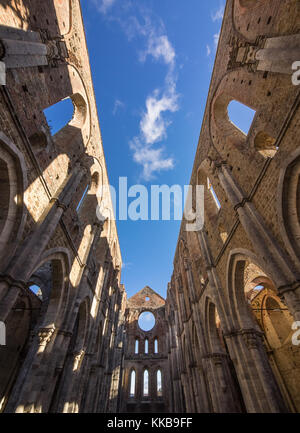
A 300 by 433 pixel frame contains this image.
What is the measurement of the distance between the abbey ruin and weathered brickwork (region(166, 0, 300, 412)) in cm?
4

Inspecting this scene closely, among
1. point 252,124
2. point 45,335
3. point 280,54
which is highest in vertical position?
point 252,124

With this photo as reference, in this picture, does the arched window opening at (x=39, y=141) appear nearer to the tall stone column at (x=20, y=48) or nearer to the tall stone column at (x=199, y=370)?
the tall stone column at (x=20, y=48)

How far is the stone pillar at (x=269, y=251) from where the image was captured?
4.69 m

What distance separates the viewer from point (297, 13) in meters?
5.34

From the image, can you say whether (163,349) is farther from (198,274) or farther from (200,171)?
(200,171)

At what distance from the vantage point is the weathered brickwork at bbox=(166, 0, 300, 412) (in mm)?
5445

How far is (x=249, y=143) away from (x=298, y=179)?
2.95 metres

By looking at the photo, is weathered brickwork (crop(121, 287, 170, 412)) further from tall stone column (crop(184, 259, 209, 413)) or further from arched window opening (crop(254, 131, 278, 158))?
arched window opening (crop(254, 131, 278, 158))

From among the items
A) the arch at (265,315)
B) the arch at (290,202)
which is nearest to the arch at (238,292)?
the arch at (265,315)

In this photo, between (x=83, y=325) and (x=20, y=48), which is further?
(x=83, y=325)

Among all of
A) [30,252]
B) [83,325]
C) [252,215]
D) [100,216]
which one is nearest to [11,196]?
[30,252]

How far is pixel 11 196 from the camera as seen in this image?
558 centimetres

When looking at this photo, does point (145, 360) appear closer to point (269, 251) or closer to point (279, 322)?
point (279, 322)

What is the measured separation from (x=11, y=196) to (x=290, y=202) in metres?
7.92
